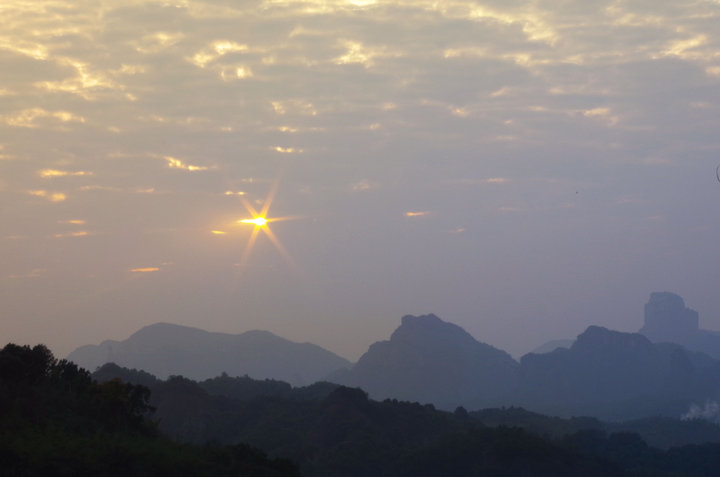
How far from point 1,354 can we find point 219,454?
27.1m

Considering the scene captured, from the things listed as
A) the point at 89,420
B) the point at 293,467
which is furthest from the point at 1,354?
the point at 293,467

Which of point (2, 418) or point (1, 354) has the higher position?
point (1, 354)

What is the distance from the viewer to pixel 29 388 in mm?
98312

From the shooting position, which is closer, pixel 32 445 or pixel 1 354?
pixel 32 445

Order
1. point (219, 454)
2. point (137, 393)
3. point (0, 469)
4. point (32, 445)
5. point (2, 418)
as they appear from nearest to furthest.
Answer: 1. point (0, 469)
2. point (32, 445)
3. point (2, 418)
4. point (219, 454)
5. point (137, 393)

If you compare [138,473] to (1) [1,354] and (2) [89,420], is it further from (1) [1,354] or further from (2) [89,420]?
(1) [1,354]

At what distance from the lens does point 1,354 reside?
10162cm

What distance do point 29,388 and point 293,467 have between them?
34898 millimetres

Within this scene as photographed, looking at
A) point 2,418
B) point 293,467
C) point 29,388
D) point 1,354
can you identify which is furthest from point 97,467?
point 293,467

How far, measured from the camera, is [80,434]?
93938 millimetres

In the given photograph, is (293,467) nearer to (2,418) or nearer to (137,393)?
(137,393)

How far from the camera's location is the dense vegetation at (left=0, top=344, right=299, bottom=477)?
270ft

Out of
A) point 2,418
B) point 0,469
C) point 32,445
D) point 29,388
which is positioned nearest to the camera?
point 0,469

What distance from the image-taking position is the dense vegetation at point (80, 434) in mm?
82250
